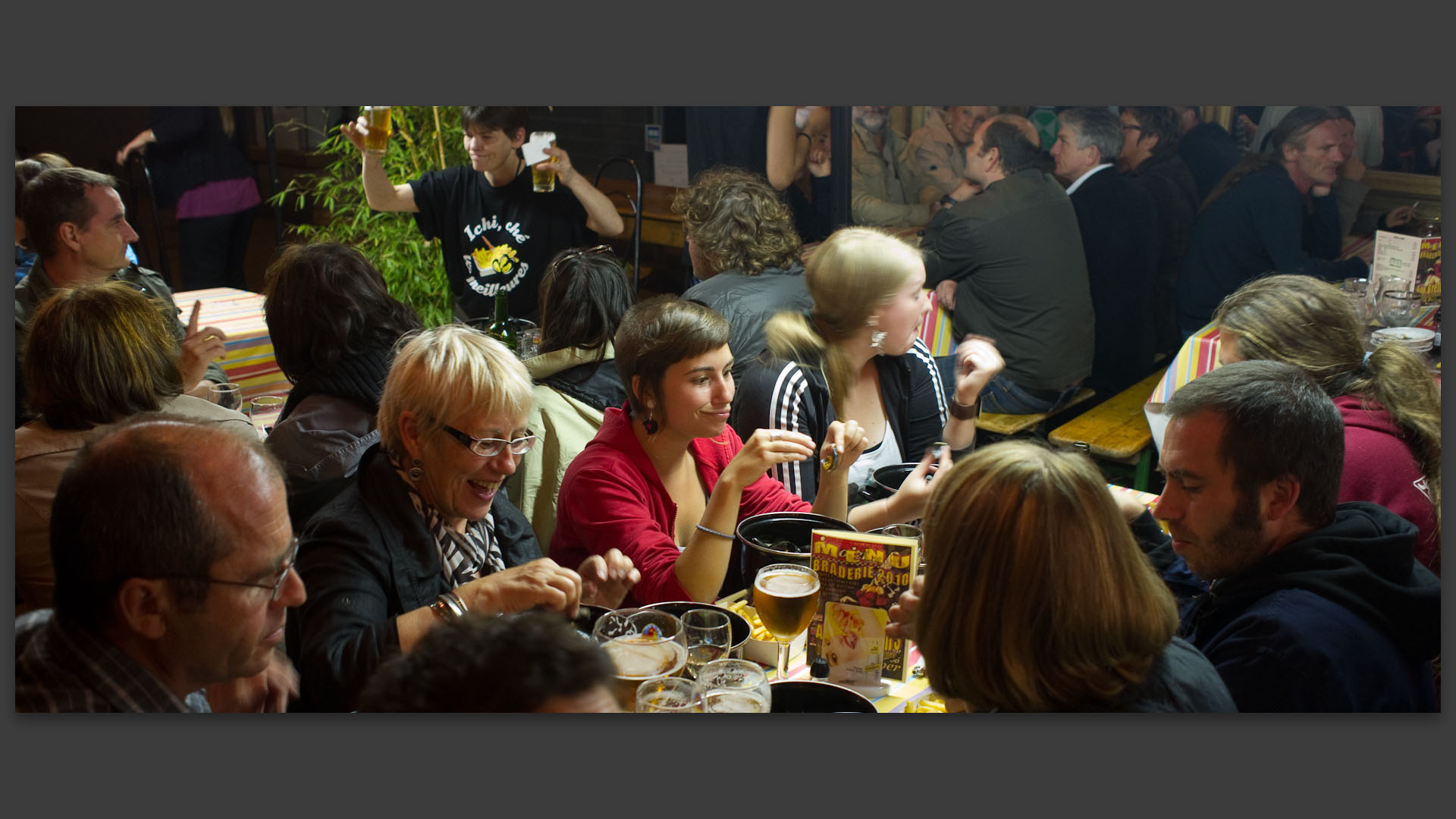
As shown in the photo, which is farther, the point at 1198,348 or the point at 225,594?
the point at 1198,348

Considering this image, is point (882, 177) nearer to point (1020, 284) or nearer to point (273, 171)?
point (1020, 284)

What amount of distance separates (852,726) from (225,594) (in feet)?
4.06

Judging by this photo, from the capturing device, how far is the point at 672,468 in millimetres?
2701

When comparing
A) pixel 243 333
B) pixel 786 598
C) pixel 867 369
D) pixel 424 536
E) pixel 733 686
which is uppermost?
pixel 243 333

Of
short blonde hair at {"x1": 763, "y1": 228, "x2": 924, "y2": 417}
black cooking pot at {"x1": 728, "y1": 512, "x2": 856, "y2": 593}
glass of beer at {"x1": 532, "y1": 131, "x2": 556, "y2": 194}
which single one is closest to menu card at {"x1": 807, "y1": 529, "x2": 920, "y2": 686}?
black cooking pot at {"x1": 728, "y1": 512, "x2": 856, "y2": 593}

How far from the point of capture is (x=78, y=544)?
5.79 feet

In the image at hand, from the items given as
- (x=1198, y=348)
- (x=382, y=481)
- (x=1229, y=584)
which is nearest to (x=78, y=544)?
(x=382, y=481)

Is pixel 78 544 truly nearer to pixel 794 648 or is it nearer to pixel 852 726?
pixel 794 648

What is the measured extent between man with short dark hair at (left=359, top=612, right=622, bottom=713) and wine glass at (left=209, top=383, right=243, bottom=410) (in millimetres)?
1707

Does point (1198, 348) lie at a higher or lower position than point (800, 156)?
lower

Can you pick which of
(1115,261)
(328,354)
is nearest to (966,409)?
(1115,261)

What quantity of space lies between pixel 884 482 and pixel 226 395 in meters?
1.62

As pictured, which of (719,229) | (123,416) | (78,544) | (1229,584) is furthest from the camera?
(719,229)

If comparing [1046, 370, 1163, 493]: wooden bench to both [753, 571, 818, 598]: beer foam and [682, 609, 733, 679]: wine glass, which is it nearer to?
[753, 571, 818, 598]: beer foam
